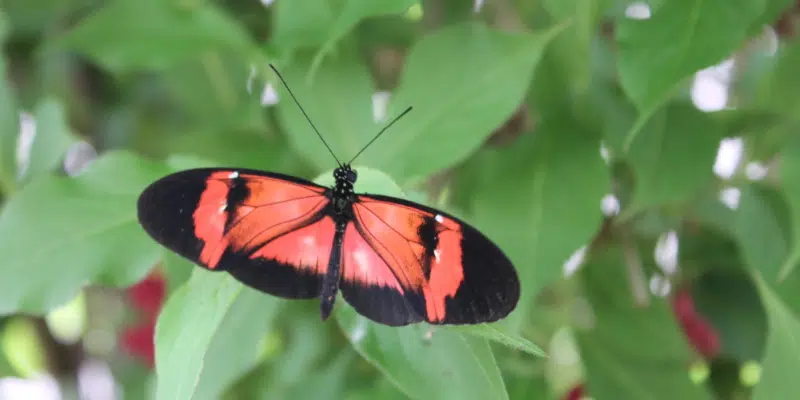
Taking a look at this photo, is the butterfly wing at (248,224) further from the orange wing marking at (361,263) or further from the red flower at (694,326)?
the red flower at (694,326)

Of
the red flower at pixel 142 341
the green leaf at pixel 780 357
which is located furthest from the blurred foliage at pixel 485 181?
the red flower at pixel 142 341

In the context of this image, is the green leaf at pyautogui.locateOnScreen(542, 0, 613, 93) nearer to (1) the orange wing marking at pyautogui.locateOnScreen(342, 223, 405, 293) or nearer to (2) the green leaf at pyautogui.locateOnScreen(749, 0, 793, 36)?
(2) the green leaf at pyautogui.locateOnScreen(749, 0, 793, 36)

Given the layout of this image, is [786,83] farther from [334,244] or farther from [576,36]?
[334,244]

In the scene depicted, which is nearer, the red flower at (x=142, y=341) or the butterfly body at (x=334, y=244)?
the butterfly body at (x=334, y=244)

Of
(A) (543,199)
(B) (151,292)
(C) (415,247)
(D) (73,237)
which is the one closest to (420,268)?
(C) (415,247)

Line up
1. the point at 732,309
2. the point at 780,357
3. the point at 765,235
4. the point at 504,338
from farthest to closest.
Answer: the point at 732,309 → the point at 765,235 → the point at 780,357 → the point at 504,338

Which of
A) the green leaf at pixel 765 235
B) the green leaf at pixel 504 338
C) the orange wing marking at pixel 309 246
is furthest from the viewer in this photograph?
the green leaf at pixel 765 235
